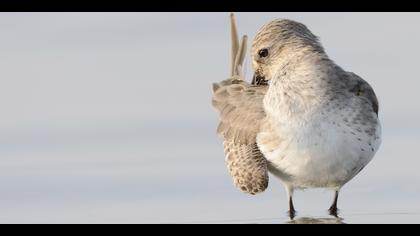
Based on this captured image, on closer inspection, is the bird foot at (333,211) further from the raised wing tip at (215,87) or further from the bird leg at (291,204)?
the raised wing tip at (215,87)

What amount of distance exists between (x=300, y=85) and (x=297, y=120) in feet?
1.19

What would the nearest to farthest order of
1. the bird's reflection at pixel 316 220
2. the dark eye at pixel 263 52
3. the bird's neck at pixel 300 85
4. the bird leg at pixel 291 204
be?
the bird's neck at pixel 300 85, the bird's reflection at pixel 316 220, the bird leg at pixel 291 204, the dark eye at pixel 263 52

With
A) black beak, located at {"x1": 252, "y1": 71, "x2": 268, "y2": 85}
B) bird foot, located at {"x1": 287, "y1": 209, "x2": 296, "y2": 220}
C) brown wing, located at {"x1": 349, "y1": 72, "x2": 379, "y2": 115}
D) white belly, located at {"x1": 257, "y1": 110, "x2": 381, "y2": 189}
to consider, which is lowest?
bird foot, located at {"x1": 287, "y1": 209, "x2": 296, "y2": 220}

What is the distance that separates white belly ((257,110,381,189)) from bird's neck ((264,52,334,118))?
6.2 inches

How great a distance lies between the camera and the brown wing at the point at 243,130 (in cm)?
1744

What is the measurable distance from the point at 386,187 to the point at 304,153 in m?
2.22

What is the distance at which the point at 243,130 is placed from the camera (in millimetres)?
17766

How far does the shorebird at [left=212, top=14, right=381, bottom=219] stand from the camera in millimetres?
17000

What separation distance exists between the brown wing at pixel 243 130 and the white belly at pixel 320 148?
0.18m

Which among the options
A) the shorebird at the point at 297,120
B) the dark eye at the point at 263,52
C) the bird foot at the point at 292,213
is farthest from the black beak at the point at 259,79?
the bird foot at the point at 292,213

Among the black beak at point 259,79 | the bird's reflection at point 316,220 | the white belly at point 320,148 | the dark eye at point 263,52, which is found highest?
the dark eye at point 263,52

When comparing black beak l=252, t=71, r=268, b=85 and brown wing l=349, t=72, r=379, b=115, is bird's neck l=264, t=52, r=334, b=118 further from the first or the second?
black beak l=252, t=71, r=268, b=85

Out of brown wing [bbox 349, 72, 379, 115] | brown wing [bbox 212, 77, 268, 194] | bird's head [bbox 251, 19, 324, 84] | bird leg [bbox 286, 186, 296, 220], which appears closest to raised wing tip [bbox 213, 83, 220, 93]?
brown wing [bbox 212, 77, 268, 194]

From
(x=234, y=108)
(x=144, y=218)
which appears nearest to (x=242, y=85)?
(x=234, y=108)
